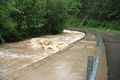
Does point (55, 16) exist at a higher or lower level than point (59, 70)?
higher

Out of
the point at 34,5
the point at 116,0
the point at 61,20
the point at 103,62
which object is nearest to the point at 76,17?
the point at 116,0

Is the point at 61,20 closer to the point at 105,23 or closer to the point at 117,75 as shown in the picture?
the point at 105,23

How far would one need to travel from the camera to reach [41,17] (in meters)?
37.8

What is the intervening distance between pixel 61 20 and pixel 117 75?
31636mm

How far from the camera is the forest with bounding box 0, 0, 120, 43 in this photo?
28.8 m

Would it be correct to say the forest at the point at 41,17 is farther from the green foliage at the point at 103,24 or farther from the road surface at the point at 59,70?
the road surface at the point at 59,70

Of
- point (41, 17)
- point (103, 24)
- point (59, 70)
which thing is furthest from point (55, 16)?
point (59, 70)

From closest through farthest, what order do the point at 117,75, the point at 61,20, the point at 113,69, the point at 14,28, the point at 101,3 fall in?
the point at 117,75 < the point at 113,69 < the point at 14,28 < the point at 61,20 < the point at 101,3

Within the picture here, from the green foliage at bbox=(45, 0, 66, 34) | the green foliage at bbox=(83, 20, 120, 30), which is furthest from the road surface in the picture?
the green foliage at bbox=(83, 20, 120, 30)

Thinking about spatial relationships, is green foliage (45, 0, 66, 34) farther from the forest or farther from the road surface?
the road surface

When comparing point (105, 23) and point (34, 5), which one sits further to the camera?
point (105, 23)

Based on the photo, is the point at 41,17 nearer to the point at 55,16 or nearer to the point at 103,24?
the point at 55,16

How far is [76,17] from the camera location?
3184 inches

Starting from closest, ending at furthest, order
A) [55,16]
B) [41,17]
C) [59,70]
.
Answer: [59,70]
[41,17]
[55,16]
